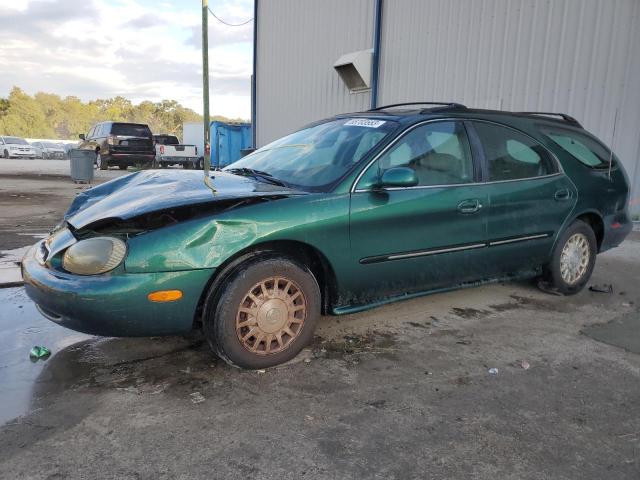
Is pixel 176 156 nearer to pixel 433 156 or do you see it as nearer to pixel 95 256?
pixel 433 156

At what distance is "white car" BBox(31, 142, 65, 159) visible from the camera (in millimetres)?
35334

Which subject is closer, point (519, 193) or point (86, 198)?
point (86, 198)

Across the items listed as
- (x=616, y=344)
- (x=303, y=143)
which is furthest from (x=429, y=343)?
(x=303, y=143)

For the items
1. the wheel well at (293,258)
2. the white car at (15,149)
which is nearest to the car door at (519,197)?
the wheel well at (293,258)

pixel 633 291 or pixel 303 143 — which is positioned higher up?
pixel 303 143

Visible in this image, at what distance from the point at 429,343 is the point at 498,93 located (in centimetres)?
714

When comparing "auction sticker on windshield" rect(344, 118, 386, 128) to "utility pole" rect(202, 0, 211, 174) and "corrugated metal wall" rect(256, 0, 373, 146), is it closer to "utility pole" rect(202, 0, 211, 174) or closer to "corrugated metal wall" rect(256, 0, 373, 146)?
"corrugated metal wall" rect(256, 0, 373, 146)

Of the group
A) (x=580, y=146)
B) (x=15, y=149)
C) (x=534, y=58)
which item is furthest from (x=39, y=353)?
(x=15, y=149)

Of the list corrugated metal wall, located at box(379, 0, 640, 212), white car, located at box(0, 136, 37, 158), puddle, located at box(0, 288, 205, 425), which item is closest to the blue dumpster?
corrugated metal wall, located at box(379, 0, 640, 212)

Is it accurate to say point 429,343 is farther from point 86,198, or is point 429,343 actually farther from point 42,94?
point 42,94

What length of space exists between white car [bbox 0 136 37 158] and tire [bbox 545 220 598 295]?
3500 cm

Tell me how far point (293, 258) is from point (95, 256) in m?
1.11

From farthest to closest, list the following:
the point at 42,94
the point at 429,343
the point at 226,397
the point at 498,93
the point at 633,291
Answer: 1. the point at 42,94
2. the point at 498,93
3. the point at 633,291
4. the point at 429,343
5. the point at 226,397

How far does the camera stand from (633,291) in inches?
200
